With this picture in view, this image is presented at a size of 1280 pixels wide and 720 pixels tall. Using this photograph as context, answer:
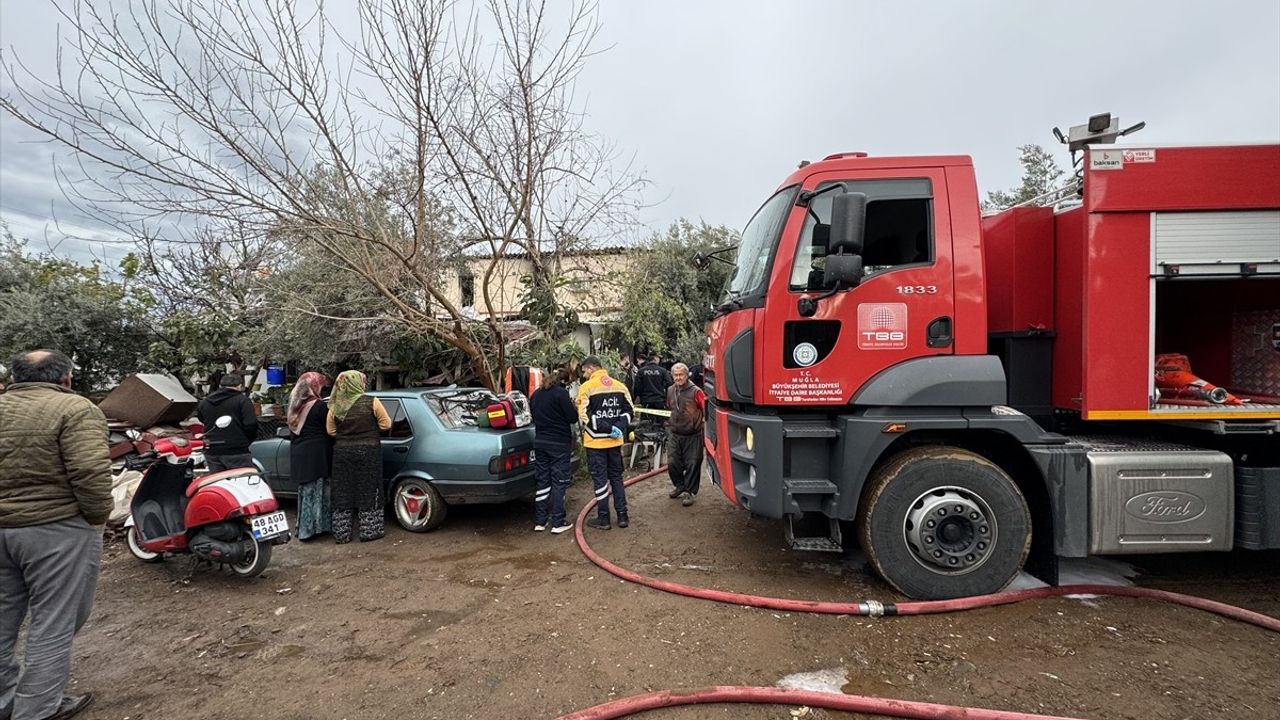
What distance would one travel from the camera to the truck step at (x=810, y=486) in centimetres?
376

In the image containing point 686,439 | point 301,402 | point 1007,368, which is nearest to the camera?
point 1007,368

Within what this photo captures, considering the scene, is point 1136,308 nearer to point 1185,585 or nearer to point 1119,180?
point 1119,180

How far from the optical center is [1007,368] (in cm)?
408

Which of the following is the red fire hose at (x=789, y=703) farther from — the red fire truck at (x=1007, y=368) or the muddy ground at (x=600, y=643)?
the red fire truck at (x=1007, y=368)

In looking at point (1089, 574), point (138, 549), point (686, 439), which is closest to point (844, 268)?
point (1089, 574)

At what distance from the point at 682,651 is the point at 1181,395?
12.5ft

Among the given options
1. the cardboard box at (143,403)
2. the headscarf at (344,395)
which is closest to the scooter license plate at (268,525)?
the headscarf at (344,395)

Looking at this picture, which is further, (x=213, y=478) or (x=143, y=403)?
(x=143, y=403)

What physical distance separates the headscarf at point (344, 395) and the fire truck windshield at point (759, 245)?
3.71 meters

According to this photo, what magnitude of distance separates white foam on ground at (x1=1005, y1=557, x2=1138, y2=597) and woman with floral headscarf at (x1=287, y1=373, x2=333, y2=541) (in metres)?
6.06

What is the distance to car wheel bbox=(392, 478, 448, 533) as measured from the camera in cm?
557

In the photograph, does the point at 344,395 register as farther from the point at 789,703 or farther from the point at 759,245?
the point at 789,703

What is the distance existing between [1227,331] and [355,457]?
24.2 feet

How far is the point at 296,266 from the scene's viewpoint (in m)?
9.79
